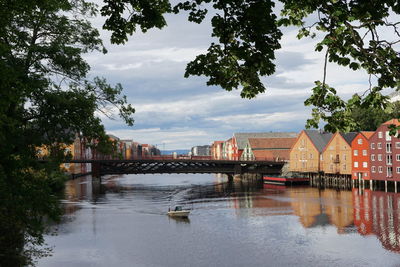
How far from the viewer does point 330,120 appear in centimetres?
986

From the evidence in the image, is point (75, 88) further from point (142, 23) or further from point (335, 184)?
point (335, 184)

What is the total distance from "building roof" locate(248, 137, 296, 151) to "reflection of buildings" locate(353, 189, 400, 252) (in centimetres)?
6525

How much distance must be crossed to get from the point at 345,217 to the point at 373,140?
4234cm

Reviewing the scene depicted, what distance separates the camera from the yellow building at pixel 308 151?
109812 mm

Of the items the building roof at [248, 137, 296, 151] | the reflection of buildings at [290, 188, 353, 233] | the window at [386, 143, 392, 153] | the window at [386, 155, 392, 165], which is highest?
the building roof at [248, 137, 296, 151]

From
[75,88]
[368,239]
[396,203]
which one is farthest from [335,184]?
[75,88]

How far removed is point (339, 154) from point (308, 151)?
12.8 meters

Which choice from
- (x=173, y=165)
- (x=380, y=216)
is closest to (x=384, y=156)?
(x=380, y=216)

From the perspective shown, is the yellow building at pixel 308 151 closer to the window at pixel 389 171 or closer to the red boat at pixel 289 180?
the red boat at pixel 289 180

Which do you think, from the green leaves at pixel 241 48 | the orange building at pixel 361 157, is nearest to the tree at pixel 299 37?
the green leaves at pixel 241 48

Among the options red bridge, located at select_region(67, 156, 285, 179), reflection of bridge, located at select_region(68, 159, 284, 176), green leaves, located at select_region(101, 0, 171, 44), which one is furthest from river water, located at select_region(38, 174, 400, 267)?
reflection of bridge, located at select_region(68, 159, 284, 176)

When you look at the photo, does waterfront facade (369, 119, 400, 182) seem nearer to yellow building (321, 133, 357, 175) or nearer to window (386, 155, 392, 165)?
window (386, 155, 392, 165)

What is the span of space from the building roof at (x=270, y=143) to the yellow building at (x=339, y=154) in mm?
36750

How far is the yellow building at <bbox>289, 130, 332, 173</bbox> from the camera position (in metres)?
110
